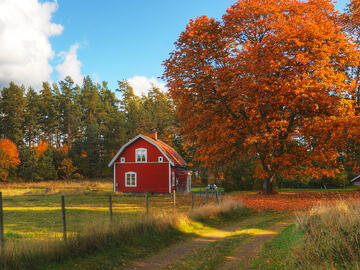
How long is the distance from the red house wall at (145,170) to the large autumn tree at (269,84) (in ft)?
31.5

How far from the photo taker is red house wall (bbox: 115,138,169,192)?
113 feet

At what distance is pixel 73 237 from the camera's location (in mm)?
8031

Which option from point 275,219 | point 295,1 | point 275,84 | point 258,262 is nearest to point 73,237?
point 258,262

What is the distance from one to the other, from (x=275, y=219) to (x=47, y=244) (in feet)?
39.2

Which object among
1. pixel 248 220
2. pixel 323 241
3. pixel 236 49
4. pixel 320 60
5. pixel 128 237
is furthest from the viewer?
pixel 236 49

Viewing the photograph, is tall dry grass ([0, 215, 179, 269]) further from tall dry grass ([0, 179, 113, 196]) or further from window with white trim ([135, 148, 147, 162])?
tall dry grass ([0, 179, 113, 196])

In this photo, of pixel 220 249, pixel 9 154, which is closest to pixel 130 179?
pixel 220 249

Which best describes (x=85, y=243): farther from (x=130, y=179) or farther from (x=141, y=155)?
(x=130, y=179)

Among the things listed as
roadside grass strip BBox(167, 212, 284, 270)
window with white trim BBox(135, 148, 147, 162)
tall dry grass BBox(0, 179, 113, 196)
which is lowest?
tall dry grass BBox(0, 179, 113, 196)

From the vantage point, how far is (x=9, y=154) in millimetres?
57469

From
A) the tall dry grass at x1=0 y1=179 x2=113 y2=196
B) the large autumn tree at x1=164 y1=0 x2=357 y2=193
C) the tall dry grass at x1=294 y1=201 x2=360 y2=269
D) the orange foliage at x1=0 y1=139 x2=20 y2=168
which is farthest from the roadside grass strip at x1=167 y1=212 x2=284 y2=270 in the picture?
the orange foliage at x1=0 y1=139 x2=20 y2=168

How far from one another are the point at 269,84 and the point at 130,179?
67.6 feet

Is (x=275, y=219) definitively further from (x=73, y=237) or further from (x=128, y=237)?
(x=73, y=237)

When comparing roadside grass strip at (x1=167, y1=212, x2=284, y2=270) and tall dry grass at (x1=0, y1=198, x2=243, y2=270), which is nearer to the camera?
tall dry grass at (x1=0, y1=198, x2=243, y2=270)
